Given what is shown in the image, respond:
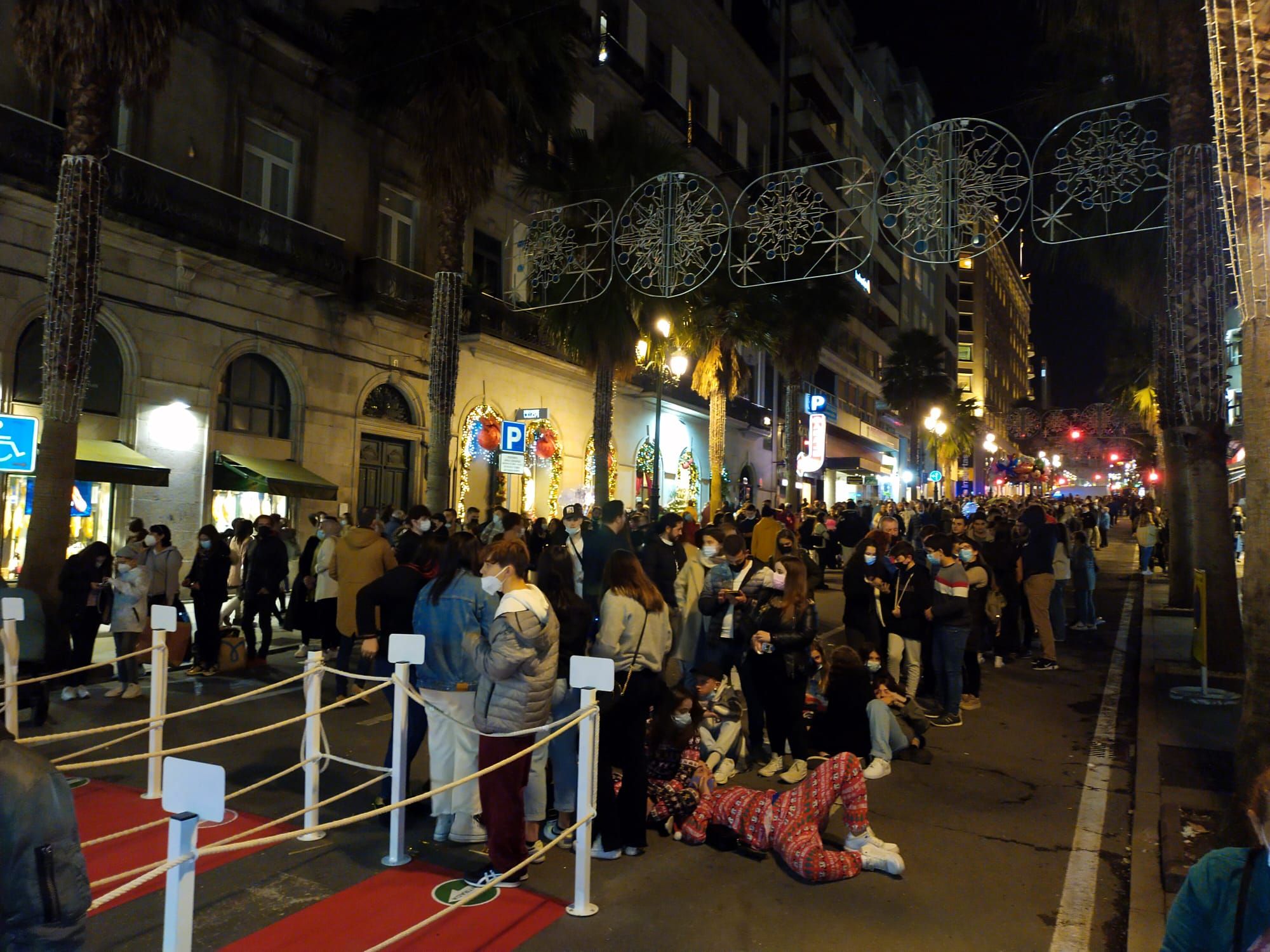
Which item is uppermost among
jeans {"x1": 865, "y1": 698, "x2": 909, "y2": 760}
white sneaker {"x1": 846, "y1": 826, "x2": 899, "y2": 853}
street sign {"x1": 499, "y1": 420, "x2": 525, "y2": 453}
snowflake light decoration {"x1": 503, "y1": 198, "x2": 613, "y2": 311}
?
snowflake light decoration {"x1": 503, "y1": 198, "x2": 613, "y2": 311}

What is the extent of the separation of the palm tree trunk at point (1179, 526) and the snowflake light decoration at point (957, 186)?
31.9 feet

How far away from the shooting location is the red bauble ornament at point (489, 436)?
23516mm

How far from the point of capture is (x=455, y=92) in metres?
15.4

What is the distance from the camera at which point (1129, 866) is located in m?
5.27

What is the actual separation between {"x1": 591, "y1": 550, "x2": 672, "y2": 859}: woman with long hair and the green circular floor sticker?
74 cm

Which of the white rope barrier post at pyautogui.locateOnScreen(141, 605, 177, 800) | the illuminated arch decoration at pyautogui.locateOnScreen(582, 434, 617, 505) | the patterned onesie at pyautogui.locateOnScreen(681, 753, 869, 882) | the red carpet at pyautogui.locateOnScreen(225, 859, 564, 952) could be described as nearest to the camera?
Answer: the red carpet at pyautogui.locateOnScreen(225, 859, 564, 952)

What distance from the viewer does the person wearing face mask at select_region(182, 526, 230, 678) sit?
34.4ft

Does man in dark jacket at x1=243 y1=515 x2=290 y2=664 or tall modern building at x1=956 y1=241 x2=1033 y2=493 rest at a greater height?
tall modern building at x1=956 y1=241 x2=1033 y2=493

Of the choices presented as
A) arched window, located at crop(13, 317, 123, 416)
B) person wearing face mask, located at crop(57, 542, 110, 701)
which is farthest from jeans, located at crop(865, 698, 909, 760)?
arched window, located at crop(13, 317, 123, 416)

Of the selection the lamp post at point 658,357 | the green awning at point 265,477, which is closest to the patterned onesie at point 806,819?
the green awning at point 265,477

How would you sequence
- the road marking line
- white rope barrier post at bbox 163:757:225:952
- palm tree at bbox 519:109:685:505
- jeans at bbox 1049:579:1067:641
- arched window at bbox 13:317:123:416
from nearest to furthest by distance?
white rope barrier post at bbox 163:757:225:952
the road marking line
jeans at bbox 1049:579:1067:641
arched window at bbox 13:317:123:416
palm tree at bbox 519:109:685:505

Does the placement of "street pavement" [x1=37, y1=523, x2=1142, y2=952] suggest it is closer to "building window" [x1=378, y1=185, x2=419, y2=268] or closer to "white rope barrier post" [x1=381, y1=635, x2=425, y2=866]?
"white rope barrier post" [x1=381, y1=635, x2=425, y2=866]

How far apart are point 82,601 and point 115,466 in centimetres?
642

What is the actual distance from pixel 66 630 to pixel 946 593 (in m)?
9.00
